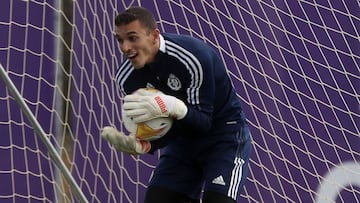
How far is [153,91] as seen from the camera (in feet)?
15.5

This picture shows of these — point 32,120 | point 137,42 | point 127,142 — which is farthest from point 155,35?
point 32,120

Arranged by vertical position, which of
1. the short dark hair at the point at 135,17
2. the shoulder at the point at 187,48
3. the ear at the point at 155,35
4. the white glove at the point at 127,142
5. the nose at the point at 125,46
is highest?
the short dark hair at the point at 135,17

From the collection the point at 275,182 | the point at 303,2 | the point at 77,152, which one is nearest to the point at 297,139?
the point at 275,182

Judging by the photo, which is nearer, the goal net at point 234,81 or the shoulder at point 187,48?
the shoulder at point 187,48

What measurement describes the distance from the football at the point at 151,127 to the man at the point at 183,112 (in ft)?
0.12

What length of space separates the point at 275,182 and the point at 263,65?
691 millimetres

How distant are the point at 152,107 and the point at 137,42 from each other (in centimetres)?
28

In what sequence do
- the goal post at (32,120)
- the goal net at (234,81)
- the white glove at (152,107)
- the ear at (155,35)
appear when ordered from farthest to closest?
the goal net at (234,81)
the goal post at (32,120)
the ear at (155,35)
the white glove at (152,107)

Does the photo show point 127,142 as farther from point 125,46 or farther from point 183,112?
point 125,46

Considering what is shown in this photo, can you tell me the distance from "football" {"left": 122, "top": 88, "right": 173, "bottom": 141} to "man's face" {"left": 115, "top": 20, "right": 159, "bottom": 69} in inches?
5.8

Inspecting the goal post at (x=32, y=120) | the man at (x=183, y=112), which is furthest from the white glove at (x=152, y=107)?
the goal post at (x=32, y=120)

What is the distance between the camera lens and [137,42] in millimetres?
4676

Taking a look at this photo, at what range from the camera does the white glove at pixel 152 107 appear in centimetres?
462

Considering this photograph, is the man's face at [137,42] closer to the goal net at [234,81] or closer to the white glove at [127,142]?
the white glove at [127,142]
